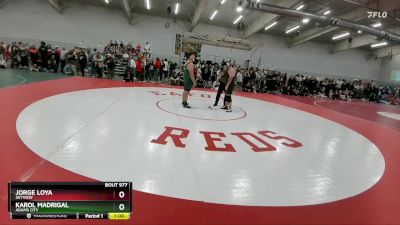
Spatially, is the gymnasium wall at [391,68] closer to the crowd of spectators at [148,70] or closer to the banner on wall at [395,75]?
the banner on wall at [395,75]

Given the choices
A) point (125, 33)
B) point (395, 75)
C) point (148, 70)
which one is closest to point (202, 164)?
point (148, 70)

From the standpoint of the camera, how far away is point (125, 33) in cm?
2023

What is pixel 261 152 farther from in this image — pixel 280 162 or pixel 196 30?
pixel 196 30

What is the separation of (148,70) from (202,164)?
12327mm

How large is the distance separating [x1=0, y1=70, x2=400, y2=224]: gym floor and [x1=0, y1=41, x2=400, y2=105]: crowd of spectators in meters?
8.23

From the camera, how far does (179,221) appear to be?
82.0 inches

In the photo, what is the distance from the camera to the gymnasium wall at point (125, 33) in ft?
60.4

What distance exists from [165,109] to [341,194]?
14.0 feet
